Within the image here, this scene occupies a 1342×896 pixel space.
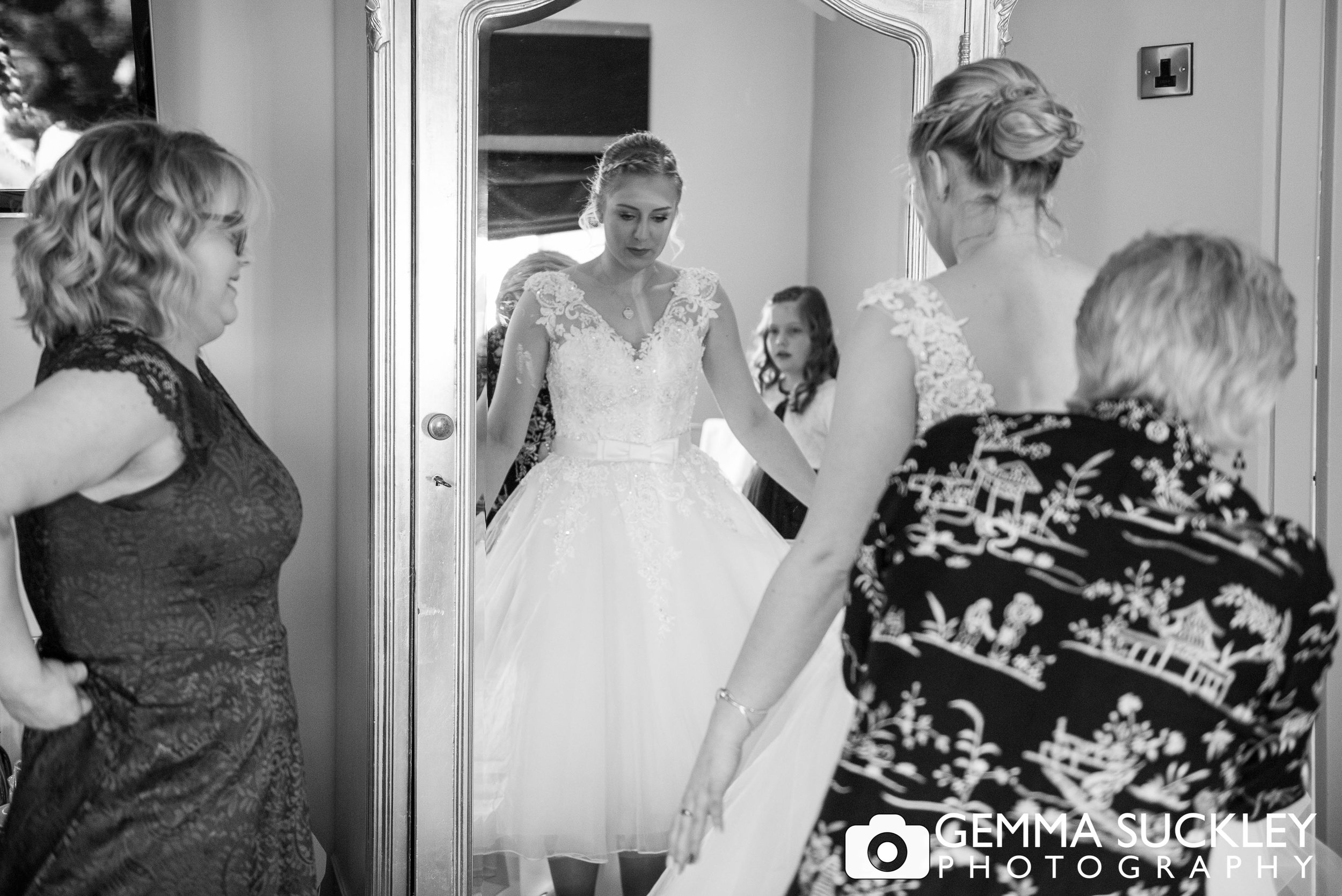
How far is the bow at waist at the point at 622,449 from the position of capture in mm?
2072

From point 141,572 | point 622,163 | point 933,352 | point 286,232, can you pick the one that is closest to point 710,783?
point 933,352

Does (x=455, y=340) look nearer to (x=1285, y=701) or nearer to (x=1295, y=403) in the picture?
(x=1285, y=701)

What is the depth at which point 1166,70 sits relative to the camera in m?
2.56

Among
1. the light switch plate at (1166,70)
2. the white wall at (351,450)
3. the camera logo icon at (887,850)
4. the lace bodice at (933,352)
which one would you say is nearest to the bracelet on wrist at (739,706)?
the camera logo icon at (887,850)

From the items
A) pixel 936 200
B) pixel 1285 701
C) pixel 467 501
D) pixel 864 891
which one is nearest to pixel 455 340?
pixel 467 501

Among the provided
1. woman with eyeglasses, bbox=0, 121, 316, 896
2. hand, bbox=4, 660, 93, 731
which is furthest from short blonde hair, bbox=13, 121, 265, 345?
hand, bbox=4, 660, 93, 731

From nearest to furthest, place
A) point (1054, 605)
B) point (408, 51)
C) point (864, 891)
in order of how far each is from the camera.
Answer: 1. point (1054, 605)
2. point (864, 891)
3. point (408, 51)

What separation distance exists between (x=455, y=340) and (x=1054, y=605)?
4.20 ft

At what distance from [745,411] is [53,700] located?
1.18 meters

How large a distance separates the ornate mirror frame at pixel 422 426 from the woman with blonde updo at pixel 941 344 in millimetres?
796

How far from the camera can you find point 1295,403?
2.49 meters

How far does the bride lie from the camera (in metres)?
2.08

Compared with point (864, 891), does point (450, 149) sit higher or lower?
higher

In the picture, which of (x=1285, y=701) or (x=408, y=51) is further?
(x=408, y=51)
